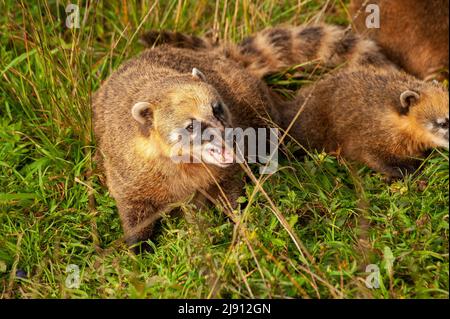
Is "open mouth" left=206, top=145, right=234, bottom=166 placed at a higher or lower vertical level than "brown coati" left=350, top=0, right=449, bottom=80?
lower

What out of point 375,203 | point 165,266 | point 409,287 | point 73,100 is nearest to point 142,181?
point 165,266

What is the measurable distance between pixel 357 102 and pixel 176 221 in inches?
77.1

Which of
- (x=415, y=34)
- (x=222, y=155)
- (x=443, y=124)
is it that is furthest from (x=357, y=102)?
(x=222, y=155)

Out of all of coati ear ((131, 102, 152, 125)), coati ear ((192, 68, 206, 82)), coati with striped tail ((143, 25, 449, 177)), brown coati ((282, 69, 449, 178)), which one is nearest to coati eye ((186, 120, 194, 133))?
coati ear ((131, 102, 152, 125))

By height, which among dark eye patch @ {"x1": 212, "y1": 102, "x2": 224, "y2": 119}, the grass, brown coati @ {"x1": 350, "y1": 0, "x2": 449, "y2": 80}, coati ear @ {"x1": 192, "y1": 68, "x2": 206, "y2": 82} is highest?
brown coati @ {"x1": 350, "y1": 0, "x2": 449, "y2": 80}

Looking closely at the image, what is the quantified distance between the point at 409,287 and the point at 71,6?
383cm

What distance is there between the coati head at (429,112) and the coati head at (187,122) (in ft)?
5.10

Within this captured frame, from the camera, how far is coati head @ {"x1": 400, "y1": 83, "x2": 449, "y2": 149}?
16.9 feet

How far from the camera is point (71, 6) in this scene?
5926mm

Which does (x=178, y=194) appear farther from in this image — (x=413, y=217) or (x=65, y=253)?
(x=413, y=217)

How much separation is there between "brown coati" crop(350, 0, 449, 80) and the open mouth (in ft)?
8.56

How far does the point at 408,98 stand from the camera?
17.6ft

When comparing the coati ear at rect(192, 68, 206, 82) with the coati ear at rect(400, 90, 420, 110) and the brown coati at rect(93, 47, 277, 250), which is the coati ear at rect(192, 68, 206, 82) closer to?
the brown coati at rect(93, 47, 277, 250)

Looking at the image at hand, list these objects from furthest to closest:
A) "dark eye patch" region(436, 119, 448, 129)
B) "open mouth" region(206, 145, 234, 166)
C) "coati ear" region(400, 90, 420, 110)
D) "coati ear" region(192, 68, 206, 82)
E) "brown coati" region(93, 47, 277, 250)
Result: "coati ear" region(400, 90, 420, 110), "dark eye patch" region(436, 119, 448, 129), "coati ear" region(192, 68, 206, 82), "brown coati" region(93, 47, 277, 250), "open mouth" region(206, 145, 234, 166)
